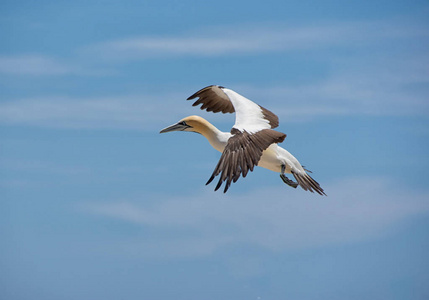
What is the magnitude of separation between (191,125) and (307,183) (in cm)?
351

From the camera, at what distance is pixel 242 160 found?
50.2ft

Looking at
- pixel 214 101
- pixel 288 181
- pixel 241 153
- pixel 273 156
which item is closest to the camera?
pixel 241 153

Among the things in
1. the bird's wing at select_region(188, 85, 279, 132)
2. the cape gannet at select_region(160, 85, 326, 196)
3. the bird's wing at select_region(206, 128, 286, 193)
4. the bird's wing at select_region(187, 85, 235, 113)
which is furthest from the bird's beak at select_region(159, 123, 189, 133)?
the bird's wing at select_region(206, 128, 286, 193)

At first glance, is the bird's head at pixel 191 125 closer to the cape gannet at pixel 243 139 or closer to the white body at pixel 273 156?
the cape gannet at pixel 243 139

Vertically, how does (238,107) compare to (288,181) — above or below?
above

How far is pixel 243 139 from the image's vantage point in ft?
52.4

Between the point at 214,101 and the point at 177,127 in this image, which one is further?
the point at 214,101

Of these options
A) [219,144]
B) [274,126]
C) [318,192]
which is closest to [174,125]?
[219,144]

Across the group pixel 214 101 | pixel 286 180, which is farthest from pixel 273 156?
pixel 214 101

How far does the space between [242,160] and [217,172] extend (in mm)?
830

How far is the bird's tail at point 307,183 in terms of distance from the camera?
18.2 meters

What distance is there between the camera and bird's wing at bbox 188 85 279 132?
56.9 ft

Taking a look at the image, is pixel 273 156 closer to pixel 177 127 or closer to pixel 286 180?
pixel 286 180

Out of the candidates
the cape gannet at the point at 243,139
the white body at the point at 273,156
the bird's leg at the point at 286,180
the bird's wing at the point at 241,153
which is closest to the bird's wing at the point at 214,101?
the cape gannet at the point at 243,139
